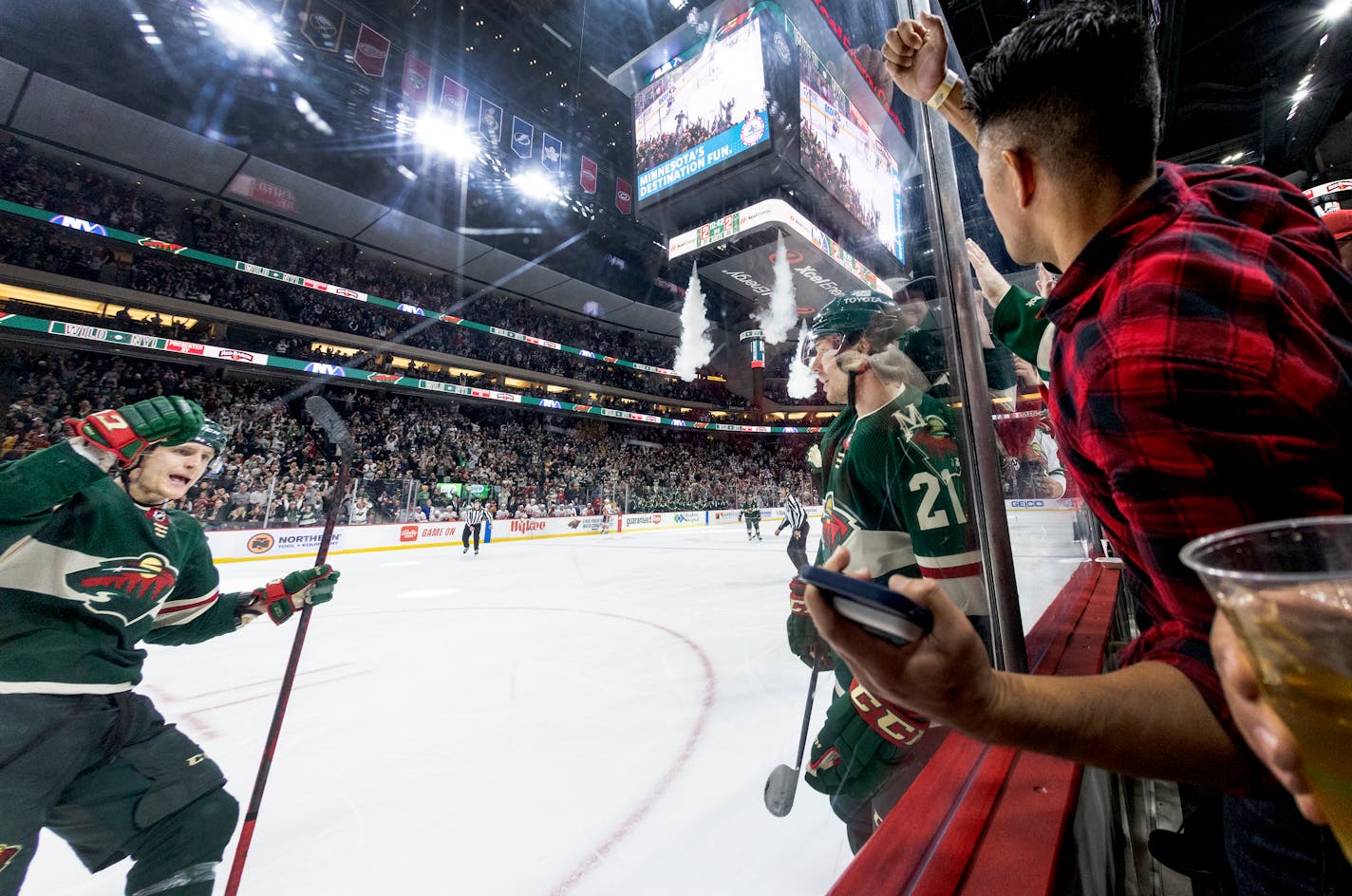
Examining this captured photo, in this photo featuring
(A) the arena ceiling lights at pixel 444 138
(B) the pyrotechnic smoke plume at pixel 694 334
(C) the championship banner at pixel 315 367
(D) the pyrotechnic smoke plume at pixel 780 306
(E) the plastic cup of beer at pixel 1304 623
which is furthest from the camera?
(B) the pyrotechnic smoke plume at pixel 694 334

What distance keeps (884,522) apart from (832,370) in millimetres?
446

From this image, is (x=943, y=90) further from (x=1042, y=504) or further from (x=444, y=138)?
(x=444, y=138)

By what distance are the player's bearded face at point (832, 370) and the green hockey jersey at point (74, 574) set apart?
166cm

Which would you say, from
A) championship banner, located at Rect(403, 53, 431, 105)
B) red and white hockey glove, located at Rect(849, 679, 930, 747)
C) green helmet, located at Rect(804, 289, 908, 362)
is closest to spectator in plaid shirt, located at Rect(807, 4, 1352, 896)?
red and white hockey glove, located at Rect(849, 679, 930, 747)

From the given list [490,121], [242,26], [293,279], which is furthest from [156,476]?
[293,279]

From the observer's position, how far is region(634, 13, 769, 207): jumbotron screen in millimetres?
8352

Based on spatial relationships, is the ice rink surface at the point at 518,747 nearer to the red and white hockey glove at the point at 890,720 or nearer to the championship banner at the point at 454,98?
the red and white hockey glove at the point at 890,720

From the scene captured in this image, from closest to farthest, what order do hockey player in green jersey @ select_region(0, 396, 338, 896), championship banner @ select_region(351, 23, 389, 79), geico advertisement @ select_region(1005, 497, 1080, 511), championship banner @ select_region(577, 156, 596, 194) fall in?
hockey player in green jersey @ select_region(0, 396, 338, 896) → geico advertisement @ select_region(1005, 497, 1080, 511) → championship banner @ select_region(351, 23, 389, 79) → championship banner @ select_region(577, 156, 596, 194)

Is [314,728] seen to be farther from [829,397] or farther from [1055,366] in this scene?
[1055,366]

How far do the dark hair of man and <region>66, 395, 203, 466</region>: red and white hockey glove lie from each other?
146 centimetres

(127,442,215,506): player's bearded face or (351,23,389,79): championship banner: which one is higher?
(351,23,389,79): championship banner

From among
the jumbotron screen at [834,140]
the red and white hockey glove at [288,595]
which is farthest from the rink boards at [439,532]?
the jumbotron screen at [834,140]

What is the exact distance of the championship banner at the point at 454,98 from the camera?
10203mm

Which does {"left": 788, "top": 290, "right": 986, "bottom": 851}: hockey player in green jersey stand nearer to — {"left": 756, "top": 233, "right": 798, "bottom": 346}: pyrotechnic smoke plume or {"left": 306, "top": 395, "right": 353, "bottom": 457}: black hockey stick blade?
{"left": 306, "top": 395, "right": 353, "bottom": 457}: black hockey stick blade
